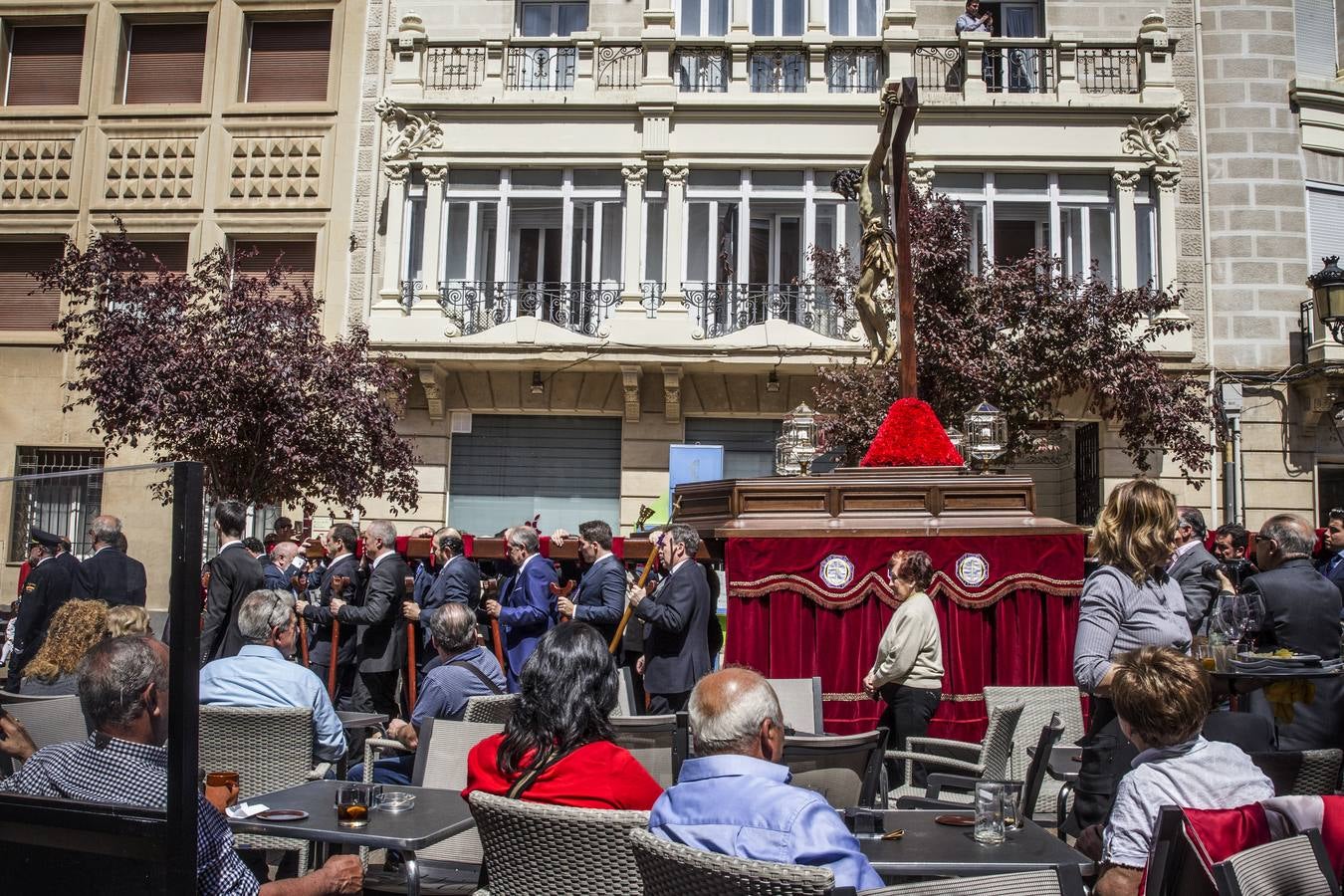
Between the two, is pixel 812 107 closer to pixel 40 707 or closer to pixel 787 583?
pixel 787 583

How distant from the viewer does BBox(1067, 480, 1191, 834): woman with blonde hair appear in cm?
435

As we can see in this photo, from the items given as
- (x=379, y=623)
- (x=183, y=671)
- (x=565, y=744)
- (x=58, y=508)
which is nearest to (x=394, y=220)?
(x=379, y=623)

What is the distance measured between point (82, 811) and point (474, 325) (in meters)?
15.3

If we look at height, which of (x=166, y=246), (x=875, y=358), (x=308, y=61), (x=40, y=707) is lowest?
(x=40, y=707)

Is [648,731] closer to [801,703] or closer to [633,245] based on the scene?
[801,703]

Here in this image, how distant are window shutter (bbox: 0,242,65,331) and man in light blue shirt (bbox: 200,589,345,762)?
15.8m

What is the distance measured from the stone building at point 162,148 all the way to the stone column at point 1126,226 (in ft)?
37.7

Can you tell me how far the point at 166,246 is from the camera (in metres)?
18.7

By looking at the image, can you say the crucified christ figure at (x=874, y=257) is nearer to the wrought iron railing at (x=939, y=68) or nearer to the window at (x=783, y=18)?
the wrought iron railing at (x=939, y=68)

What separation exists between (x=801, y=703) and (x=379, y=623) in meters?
3.35

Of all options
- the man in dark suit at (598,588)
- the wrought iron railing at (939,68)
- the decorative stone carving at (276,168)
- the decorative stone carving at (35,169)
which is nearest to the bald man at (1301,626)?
the man in dark suit at (598,588)

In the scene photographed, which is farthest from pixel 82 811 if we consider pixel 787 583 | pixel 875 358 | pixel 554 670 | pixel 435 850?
pixel 875 358

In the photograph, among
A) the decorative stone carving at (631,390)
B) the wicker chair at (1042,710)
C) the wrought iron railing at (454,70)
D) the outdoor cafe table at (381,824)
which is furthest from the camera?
the wrought iron railing at (454,70)

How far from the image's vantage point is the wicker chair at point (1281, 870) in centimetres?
261
